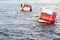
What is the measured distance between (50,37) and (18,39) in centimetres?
367

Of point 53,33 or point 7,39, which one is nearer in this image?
point 7,39

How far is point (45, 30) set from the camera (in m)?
30.3

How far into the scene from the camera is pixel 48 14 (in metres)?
34.2

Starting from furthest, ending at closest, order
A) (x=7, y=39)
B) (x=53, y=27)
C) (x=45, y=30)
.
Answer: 1. (x=53, y=27)
2. (x=45, y=30)
3. (x=7, y=39)

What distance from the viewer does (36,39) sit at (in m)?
25.4

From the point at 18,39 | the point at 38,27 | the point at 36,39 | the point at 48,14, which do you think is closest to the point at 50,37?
the point at 36,39

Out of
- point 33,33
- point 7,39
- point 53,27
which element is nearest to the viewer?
point 7,39

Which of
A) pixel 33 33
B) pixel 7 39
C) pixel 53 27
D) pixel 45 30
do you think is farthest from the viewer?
pixel 53 27

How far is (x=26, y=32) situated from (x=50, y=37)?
356cm

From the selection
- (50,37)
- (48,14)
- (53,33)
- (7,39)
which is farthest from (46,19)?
(7,39)

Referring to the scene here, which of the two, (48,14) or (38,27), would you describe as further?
(48,14)

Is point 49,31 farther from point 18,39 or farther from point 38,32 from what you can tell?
point 18,39

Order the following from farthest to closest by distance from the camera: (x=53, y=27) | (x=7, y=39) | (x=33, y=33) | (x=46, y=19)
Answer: (x=46, y=19) → (x=53, y=27) → (x=33, y=33) → (x=7, y=39)

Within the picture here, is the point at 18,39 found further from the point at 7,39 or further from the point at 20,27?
the point at 20,27
